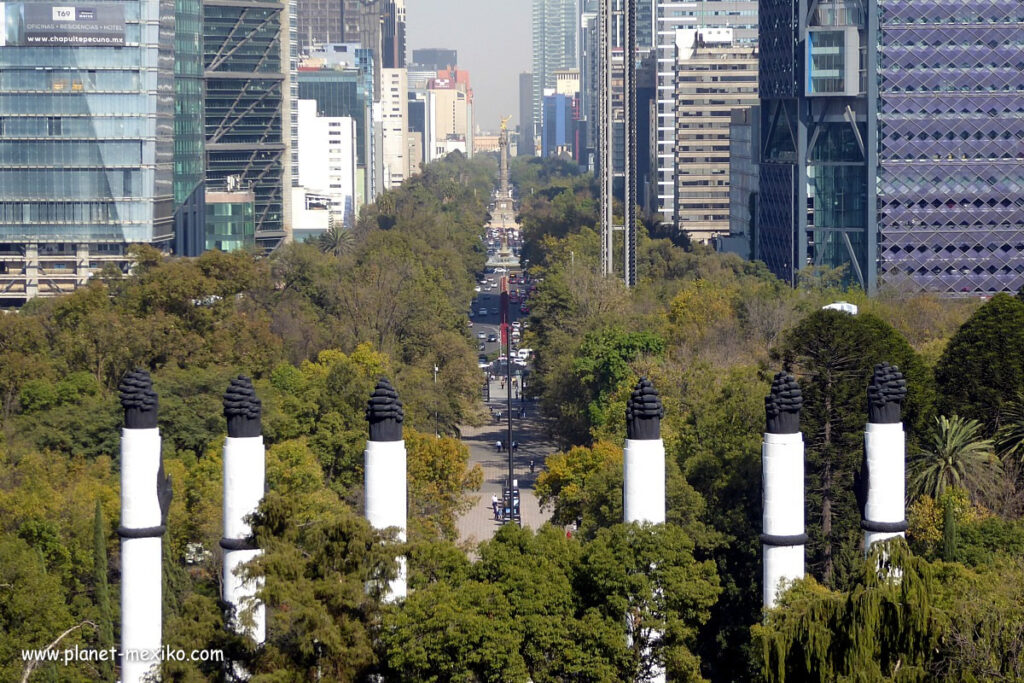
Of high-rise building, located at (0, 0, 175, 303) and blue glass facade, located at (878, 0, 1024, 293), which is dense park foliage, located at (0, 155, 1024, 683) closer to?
blue glass facade, located at (878, 0, 1024, 293)

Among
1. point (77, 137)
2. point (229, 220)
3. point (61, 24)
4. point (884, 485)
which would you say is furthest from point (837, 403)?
point (229, 220)

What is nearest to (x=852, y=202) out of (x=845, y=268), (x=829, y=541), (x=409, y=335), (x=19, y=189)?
(x=845, y=268)

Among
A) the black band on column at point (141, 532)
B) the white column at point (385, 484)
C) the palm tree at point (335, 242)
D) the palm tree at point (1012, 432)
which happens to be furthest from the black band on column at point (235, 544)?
the palm tree at point (335, 242)

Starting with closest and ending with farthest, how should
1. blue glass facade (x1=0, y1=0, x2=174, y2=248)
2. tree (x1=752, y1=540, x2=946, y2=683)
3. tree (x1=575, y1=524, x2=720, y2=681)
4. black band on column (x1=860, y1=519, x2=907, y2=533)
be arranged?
tree (x1=752, y1=540, x2=946, y2=683), tree (x1=575, y1=524, x2=720, y2=681), black band on column (x1=860, y1=519, x2=907, y2=533), blue glass facade (x1=0, y1=0, x2=174, y2=248)

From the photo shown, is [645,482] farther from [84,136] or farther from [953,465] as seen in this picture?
[84,136]

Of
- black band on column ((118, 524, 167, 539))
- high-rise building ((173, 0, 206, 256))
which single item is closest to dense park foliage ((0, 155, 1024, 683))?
black band on column ((118, 524, 167, 539))

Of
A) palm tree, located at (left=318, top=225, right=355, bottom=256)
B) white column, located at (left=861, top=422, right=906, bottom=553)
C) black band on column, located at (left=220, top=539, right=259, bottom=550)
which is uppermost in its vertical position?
palm tree, located at (left=318, top=225, right=355, bottom=256)

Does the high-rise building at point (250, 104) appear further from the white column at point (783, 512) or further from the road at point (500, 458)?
the white column at point (783, 512)

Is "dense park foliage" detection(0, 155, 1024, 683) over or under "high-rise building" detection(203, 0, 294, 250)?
under
